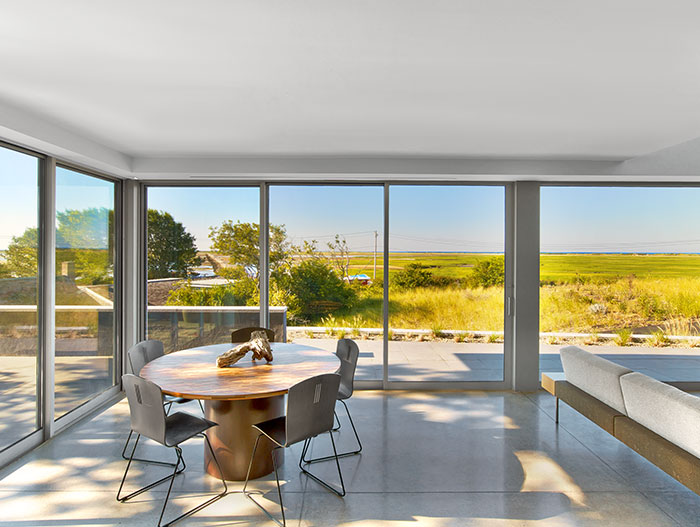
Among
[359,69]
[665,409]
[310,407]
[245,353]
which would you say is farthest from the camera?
[245,353]

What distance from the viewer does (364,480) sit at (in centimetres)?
315

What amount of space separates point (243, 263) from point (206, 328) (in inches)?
35.9

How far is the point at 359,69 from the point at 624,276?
471 cm

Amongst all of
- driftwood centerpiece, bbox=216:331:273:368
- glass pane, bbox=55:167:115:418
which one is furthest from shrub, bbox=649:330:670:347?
glass pane, bbox=55:167:115:418

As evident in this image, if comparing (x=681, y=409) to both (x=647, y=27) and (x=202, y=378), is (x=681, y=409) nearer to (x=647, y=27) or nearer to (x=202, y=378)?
(x=647, y=27)

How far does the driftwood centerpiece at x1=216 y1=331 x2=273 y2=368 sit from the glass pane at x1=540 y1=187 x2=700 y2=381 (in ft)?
12.0

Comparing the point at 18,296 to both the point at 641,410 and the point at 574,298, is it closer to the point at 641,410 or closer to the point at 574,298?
the point at 641,410

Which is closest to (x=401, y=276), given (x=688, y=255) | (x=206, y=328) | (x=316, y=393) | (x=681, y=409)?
(x=206, y=328)

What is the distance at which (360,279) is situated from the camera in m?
5.43

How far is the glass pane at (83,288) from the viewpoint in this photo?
165 inches

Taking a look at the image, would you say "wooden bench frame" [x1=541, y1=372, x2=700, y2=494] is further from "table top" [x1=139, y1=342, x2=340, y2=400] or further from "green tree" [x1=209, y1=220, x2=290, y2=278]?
"green tree" [x1=209, y1=220, x2=290, y2=278]

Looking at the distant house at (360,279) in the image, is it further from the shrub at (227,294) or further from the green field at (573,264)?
the shrub at (227,294)

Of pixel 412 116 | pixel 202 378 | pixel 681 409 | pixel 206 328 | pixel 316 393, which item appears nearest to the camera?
pixel 681 409

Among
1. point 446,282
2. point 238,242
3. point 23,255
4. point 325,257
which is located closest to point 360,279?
point 325,257
